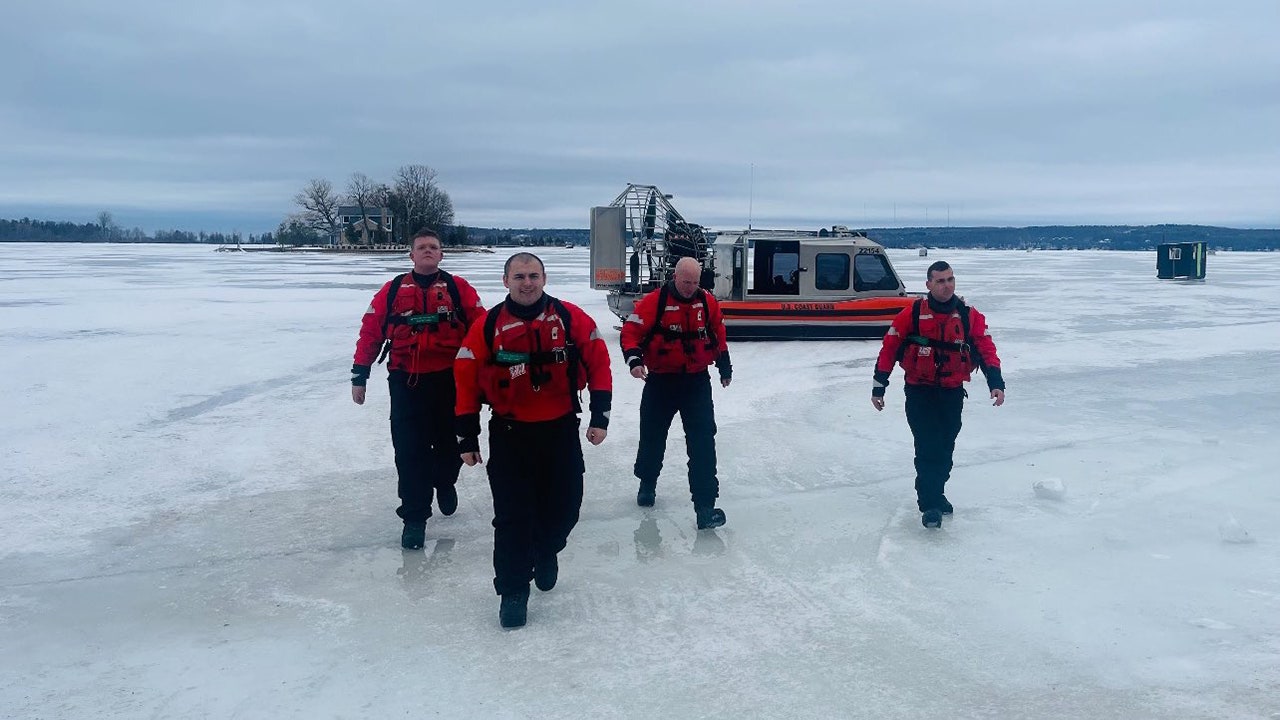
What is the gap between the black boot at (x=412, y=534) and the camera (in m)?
5.19

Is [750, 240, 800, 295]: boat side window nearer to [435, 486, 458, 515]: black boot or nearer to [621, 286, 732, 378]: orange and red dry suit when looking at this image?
[621, 286, 732, 378]: orange and red dry suit

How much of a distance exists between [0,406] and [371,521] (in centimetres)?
502

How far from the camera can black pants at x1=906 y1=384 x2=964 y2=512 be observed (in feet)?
18.2

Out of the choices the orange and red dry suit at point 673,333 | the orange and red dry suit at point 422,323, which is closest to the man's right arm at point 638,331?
the orange and red dry suit at point 673,333

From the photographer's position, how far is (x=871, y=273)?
1481cm

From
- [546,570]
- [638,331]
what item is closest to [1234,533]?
[638,331]

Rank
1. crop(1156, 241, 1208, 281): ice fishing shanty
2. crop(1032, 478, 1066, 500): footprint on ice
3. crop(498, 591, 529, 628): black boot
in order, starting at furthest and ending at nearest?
crop(1156, 241, 1208, 281): ice fishing shanty, crop(1032, 478, 1066, 500): footprint on ice, crop(498, 591, 529, 628): black boot

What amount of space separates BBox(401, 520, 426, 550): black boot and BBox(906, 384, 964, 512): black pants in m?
2.80

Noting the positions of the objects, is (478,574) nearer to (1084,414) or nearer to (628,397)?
(628,397)

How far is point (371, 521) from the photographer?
18.6 ft

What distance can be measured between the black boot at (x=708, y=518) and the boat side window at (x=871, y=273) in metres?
9.77

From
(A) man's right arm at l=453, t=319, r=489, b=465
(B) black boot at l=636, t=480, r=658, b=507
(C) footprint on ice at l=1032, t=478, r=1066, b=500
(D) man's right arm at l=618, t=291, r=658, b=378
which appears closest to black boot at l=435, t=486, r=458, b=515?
(B) black boot at l=636, t=480, r=658, b=507

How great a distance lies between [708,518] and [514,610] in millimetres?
1653

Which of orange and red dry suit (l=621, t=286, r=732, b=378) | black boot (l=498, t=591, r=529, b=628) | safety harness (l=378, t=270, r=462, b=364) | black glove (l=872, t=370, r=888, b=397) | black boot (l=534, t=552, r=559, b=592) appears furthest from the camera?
black glove (l=872, t=370, r=888, b=397)
